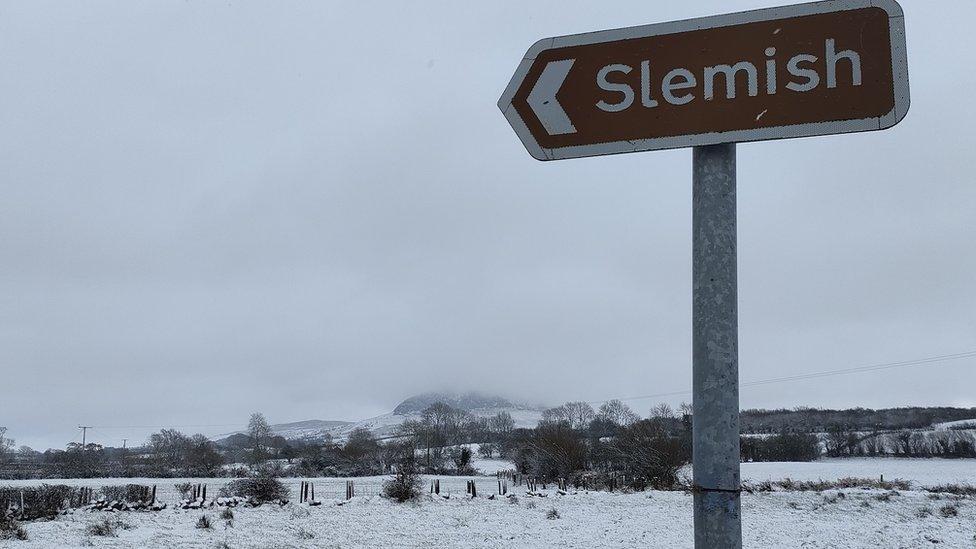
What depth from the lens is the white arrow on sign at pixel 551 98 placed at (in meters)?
2.08

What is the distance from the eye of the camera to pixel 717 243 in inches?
67.2

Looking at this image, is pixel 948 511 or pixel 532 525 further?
pixel 948 511

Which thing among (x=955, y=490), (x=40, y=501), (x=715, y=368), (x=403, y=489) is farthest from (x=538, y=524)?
(x=955, y=490)

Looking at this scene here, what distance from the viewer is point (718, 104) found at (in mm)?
1860

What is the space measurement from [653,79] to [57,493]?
32.5 metres

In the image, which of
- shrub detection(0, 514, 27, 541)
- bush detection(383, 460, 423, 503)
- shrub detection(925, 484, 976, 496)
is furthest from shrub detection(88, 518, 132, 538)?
shrub detection(925, 484, 976, 496)

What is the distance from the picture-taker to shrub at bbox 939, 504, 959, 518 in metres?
25.4

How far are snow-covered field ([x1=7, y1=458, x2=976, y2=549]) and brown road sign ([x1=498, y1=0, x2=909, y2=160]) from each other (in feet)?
62.0

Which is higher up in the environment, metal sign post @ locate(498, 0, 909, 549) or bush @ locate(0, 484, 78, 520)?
metal sign post @ locate(498, 0, 909, 549)

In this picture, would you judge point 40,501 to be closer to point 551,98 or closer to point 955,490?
point 551,98

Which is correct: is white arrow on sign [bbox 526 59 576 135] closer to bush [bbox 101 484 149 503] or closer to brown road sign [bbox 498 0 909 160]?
brown road sign [bbox 498 0 909 160]

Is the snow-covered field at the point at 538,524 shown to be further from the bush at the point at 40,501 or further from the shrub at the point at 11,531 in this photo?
the bush at the point at 40,501

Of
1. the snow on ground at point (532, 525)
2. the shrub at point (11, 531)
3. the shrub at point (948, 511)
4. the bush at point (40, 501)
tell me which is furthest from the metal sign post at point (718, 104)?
the shrub at point (948, 511)

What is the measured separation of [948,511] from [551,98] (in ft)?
101
